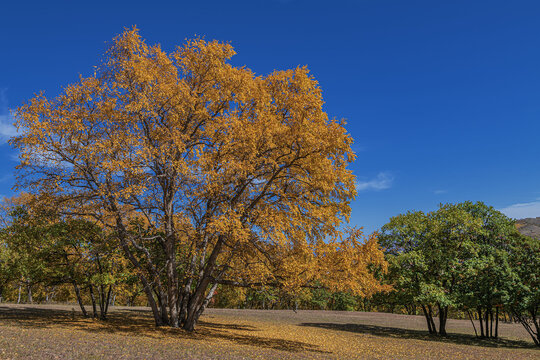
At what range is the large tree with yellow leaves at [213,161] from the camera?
1652cm

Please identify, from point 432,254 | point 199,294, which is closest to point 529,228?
point 432,254

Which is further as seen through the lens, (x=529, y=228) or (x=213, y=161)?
(x=529, y=228)

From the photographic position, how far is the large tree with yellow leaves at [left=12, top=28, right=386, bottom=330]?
54.2 feet

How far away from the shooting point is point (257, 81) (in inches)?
748

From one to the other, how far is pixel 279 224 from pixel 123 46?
43.2ft

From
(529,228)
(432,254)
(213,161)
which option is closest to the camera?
(213,161)

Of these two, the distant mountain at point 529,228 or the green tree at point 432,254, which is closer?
the green tree at point 432,254

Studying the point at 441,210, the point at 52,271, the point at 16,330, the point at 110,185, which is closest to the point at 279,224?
the point at 110,185

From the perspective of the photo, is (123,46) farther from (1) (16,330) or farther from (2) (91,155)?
(1) (16,330)

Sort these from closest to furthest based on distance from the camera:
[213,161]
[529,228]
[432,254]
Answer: [213,161]
[432,254]
[529,228]

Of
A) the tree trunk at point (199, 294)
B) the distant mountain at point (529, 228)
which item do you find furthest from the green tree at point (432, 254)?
the tree trunk at point (199, 294)

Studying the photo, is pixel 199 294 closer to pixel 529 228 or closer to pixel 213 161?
pixel 213 161

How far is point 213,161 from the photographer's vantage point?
691 inches

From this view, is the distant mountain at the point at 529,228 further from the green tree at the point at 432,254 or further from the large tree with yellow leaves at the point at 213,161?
the large tree with yellow leaves at the point at 213,161
